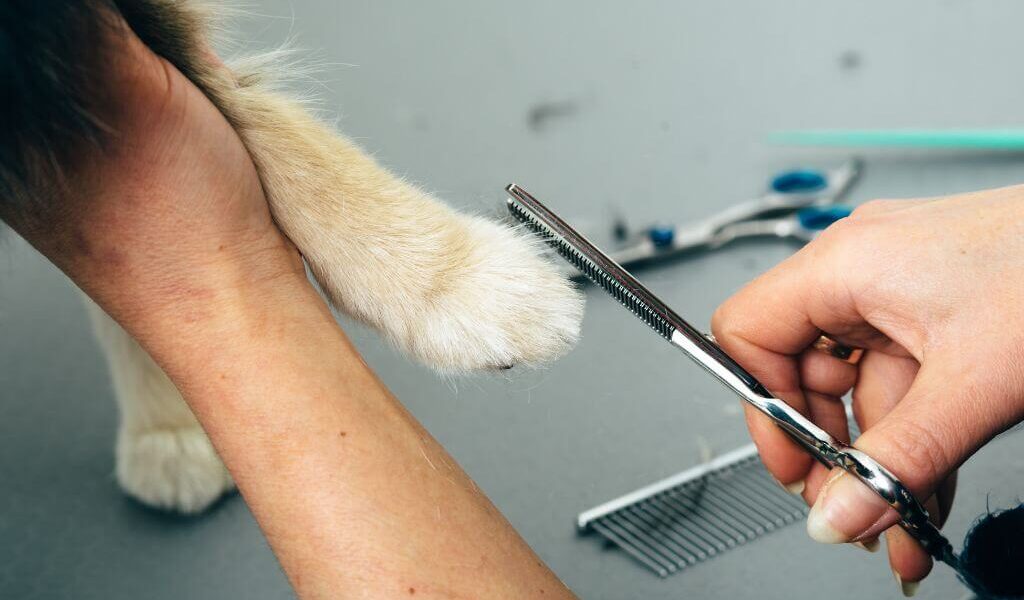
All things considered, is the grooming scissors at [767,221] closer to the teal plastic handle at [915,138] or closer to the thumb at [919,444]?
the teal plastic handle at [915,138]

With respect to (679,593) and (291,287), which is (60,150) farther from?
(679,593)

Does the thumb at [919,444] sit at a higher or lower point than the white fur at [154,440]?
higher

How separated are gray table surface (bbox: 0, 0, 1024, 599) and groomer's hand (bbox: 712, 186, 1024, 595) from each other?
3 cm

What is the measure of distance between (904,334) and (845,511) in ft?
0.38

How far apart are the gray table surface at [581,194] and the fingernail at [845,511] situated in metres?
0.07

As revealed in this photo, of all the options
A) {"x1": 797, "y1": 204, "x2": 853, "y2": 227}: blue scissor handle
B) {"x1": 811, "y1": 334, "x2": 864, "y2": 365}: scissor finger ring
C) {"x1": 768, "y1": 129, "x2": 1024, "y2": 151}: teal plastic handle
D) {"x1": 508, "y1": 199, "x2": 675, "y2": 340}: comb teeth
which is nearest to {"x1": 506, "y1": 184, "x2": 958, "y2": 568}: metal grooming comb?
{"x1": 508, "y1": 199, "x2": 675, "y2": 340}: comb teeth

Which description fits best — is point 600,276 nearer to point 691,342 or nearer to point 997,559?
point 691,342

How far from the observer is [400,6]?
53.6 inches

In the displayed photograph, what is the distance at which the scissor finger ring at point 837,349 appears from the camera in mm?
593

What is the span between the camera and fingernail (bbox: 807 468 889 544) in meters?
0.44

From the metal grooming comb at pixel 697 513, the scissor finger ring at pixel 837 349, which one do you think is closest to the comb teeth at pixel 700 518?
the metal grooming comb at pixel 697 513

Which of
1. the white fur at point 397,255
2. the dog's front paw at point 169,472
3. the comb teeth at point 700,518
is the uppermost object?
the white fur at point 397,255

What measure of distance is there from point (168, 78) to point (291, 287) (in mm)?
137

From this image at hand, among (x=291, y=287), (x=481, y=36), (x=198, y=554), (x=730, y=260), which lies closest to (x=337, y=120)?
(x=291, y=287)
